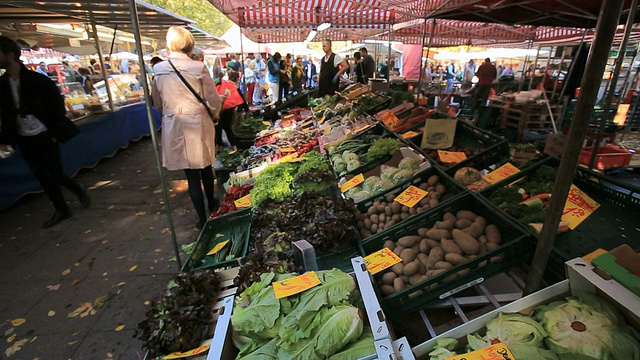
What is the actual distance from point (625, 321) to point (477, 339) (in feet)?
1.86

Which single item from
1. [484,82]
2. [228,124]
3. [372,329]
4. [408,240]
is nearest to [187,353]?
[372,329]

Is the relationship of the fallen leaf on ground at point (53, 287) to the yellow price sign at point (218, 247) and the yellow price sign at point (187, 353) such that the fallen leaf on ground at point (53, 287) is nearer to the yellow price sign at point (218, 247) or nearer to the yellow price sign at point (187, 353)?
the yellow price sign at point (218, 247)

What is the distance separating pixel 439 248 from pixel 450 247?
66 mm

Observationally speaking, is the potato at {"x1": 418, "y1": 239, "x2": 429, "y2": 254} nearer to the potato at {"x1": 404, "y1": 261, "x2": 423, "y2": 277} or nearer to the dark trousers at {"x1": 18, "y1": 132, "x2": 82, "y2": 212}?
the potato at {"x1": 404, "y1": 261, "x2": 423, "y2": 277}

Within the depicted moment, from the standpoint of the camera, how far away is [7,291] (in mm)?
3404

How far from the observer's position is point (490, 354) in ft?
4.00

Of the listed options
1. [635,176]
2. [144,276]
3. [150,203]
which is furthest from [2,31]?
[635,176]

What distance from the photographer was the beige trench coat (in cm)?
358

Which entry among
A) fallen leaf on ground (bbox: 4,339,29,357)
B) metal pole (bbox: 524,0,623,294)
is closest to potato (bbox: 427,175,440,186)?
metal pole (bbox: 524,0,623,294)

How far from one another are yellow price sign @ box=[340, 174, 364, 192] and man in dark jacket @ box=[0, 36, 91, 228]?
12.9ft

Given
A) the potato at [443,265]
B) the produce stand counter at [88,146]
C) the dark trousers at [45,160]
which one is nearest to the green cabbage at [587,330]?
the potato at [443,265]

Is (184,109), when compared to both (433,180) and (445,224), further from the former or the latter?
(445,224)

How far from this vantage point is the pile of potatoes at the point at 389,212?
252 centimetres

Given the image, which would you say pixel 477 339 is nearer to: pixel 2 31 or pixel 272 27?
pixel 272 27
